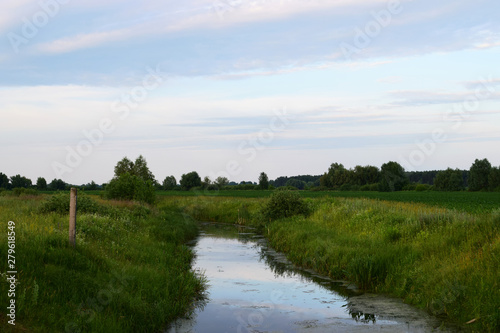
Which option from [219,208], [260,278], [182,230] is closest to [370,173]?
[219,208]

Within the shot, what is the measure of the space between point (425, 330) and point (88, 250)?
29.4 feet

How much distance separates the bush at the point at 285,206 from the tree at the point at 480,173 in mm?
103672

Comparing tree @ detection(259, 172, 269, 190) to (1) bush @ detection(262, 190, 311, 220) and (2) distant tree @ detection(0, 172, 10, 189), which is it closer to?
(2) distant tree @ detection(0, 172, 10, 189)

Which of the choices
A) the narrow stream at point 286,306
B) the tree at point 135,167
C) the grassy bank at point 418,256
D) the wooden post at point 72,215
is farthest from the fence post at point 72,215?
the tree at point 135,167

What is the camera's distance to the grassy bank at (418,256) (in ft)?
36.9

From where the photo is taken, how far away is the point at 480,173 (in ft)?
398

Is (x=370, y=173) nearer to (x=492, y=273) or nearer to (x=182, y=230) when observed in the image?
(x=182, y=230)

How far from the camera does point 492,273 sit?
36.6ft

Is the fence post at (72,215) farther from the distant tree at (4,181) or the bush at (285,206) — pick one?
the distant tree at (4,181)

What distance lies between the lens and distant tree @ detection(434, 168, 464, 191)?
12024 cm

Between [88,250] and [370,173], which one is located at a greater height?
[370,173]

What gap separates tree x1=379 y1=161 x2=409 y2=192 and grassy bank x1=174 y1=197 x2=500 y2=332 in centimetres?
8513

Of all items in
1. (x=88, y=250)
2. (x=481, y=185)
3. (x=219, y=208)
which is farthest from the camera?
(x=481, y=185)

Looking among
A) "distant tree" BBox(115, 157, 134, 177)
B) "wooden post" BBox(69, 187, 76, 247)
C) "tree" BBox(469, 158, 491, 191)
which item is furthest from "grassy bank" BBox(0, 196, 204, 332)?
"tree" BBox(469, 158, 491, 191)
